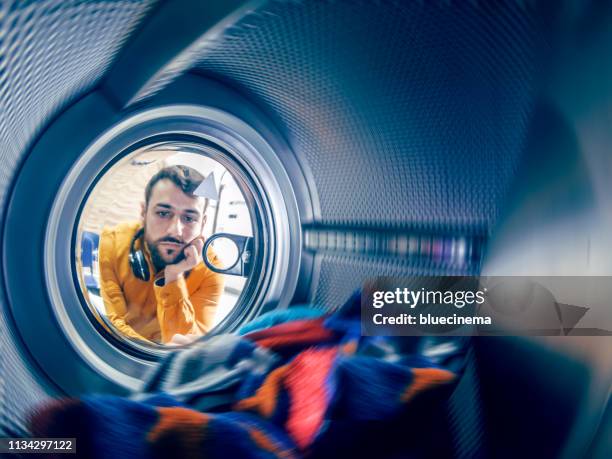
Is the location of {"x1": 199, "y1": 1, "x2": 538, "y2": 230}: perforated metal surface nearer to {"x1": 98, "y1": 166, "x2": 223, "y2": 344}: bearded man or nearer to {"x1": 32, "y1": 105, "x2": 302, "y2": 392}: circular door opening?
{"x1": 32, "y1": 105, "x2": 302, "y2": 392}: circular door opening

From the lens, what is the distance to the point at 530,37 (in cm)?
63

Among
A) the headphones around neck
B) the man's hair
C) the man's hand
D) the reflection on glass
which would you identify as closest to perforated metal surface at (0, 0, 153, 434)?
the reflection on glass

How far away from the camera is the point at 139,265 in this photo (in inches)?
59.4

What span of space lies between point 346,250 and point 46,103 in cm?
39

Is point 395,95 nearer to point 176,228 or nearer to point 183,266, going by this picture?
point 183,266

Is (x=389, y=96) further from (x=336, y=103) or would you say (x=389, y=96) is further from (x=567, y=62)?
(x=567, y=62)

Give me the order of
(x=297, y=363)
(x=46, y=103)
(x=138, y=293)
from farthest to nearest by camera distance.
A: (x=138, y=293), (x=297, y=363), (x=46, y=103)

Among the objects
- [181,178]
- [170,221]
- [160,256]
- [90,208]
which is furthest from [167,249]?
[90,208]

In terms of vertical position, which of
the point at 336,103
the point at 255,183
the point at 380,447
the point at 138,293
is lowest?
the point at 380,447

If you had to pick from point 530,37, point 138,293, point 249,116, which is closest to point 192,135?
point 249,116

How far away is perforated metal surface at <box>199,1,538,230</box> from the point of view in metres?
0.62

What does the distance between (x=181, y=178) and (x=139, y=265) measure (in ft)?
1.16

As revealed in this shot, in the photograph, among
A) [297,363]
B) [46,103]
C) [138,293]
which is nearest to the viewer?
[46,103]

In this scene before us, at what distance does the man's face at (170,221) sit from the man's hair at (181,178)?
0.01 m
